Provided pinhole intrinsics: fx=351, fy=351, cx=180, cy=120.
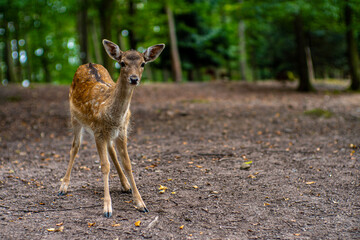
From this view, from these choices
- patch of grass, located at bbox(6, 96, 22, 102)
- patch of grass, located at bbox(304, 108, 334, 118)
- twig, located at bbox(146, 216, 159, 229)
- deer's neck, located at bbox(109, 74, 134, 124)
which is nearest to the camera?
twig, located at bbox(146, 216, 159, 229)

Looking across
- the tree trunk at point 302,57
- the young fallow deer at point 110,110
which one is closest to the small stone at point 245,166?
the young fallow deer at point 110,110

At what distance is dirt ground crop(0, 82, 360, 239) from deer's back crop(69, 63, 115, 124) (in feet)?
3.40

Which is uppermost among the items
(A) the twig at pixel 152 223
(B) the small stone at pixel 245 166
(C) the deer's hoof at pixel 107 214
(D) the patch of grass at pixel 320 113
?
(D) the patch of grass at pixel 320 113

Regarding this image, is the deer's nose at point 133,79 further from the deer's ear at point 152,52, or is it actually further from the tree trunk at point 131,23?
the tree trunk at point 131,23

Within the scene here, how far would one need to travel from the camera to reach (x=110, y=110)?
13.4 ft

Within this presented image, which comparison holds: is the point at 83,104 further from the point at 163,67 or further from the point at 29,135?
the point at 163,67

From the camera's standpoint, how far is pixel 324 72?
92.6ft

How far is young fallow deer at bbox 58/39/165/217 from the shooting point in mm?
3912

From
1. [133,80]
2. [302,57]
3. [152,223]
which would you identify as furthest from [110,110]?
[302,57]

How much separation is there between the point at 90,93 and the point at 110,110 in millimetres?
732

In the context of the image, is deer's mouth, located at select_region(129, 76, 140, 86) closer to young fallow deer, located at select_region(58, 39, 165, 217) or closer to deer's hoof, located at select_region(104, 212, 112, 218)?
young fallow deer, located at select_region(58, 39, 165, 217)

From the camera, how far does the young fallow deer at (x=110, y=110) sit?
12.8ft

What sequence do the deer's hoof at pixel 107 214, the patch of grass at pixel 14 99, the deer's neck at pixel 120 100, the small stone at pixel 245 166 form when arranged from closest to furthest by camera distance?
the deer's hoof at pixel 107 214 < the deer's neck at pixel 120 100 < the small stone at pixel 245 166 < the patch of grass at pixel 14 99

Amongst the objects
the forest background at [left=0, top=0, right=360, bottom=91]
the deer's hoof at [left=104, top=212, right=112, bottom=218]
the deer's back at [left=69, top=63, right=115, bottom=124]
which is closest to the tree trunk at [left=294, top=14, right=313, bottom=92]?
the forest background at [left=0, top=0, right=360, bottom=91]
